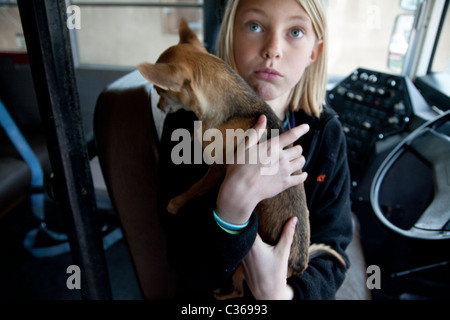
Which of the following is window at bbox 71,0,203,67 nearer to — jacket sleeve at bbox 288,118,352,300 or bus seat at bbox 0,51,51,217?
jacket sleeve at bbox 288,118,352,300

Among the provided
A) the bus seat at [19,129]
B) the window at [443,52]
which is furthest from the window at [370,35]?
the bus seat at [19,129]

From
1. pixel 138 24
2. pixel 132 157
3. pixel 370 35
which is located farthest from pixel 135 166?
pixel 370 35

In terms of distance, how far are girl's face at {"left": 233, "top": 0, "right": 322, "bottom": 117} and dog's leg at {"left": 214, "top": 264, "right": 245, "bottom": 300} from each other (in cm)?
50

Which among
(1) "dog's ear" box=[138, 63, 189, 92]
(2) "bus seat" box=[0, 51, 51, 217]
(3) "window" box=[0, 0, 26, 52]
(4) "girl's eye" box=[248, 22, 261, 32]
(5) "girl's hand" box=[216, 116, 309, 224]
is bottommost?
(2) "bus seat" box=[0, 51, 51, 217]

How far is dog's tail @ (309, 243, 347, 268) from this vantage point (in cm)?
84

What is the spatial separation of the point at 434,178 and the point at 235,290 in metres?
0.69

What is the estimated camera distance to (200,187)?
732 mm

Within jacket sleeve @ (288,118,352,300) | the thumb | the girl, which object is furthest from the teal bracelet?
jacket sleeve @ (288,118,352,300)

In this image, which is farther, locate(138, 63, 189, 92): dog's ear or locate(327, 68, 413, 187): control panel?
locate(327, 68, 413, 187): control panel

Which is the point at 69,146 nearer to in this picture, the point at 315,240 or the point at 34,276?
the point at 315,240

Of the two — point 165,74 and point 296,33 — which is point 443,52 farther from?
point 165,74

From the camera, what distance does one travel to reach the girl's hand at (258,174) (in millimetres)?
603

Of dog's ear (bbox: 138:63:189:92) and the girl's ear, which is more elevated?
the girl's ear

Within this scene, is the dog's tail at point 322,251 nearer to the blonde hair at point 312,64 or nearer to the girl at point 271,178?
the girl at point 271,178
